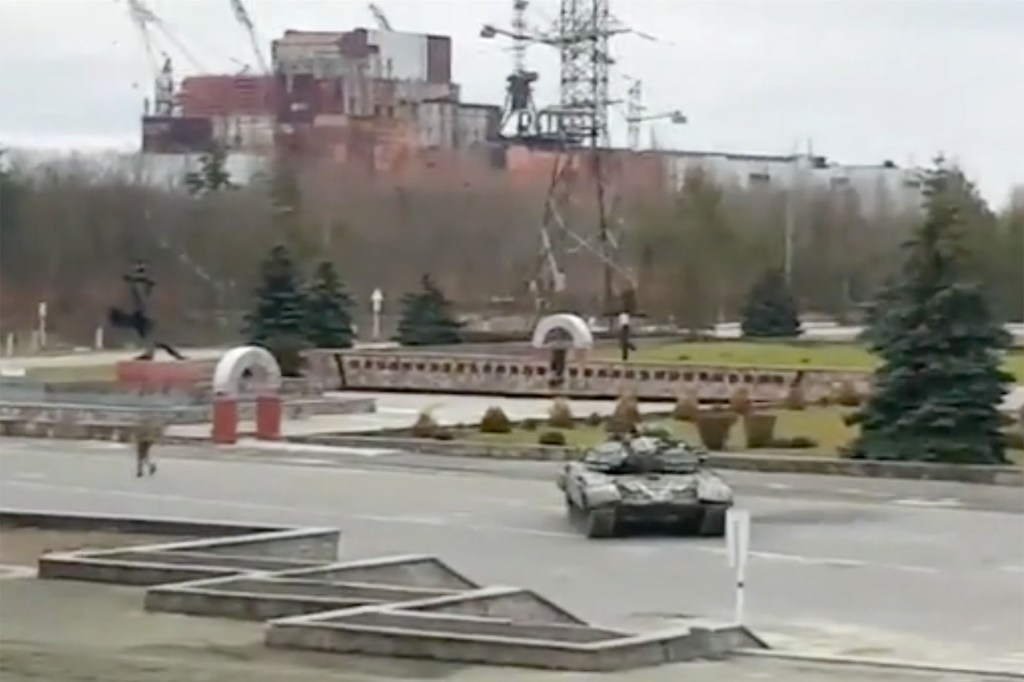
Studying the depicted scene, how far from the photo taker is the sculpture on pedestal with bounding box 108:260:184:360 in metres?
50.0

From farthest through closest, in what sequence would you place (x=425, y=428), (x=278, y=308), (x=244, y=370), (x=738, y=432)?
(x=278, y=308) < (x=244, y=370) < (x=425, y=428) < (x=738, y=432)

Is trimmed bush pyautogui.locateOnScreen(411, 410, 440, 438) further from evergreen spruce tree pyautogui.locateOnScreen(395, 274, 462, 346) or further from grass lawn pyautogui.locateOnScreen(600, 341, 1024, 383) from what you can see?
evergreen spruce tree pyautogui.locateOnScreen(395, 274, 462, 346)

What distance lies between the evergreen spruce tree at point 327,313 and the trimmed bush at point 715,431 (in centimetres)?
2276

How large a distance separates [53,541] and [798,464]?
12.9 m

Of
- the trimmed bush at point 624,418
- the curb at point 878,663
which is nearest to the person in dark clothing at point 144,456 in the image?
the trimmed bush at point 624,418

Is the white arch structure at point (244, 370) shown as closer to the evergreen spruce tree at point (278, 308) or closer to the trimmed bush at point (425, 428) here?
the trimmed bush at point (425, 428)

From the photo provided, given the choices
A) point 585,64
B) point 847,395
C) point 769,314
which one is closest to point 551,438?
point 847,395

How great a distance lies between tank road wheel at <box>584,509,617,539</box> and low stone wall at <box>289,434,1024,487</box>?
20.5 ft

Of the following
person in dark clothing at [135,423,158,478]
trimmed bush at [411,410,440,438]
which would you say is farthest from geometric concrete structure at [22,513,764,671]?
trimmed bush at [411,410,440,438]

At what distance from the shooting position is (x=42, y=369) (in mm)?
50969

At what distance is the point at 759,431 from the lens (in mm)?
36438

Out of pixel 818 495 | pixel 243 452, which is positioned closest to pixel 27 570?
pixel 818 495

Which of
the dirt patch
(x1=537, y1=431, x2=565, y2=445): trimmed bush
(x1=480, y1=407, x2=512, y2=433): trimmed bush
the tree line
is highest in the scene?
the tree line

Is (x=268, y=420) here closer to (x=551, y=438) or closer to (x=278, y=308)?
(x=551, y=438)
